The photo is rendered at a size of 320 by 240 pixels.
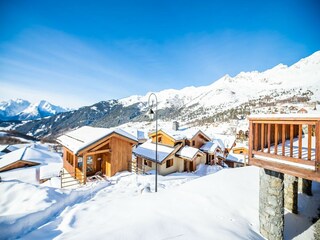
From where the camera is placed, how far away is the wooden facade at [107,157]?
46.3 ft

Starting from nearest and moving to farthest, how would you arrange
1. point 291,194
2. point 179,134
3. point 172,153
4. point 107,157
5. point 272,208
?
point 272,208
point 291,194
point 107,157
point 172,153
point 179,134

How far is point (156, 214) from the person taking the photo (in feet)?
17.1

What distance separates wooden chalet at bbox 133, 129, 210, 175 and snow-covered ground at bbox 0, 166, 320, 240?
14.0 m

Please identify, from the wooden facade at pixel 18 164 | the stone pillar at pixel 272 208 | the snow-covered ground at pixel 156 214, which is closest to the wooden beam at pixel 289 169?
the stone pillar at pixel 272 208

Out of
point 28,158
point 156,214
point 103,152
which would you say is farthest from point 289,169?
point 28,158

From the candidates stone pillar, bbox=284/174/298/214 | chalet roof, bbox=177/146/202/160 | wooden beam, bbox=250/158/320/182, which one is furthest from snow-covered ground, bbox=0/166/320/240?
chalet roof, bbox=177/146/202/160

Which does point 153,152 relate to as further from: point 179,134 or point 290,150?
point 290,150

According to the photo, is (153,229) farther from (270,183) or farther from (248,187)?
(248,187)

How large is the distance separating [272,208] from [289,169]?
65.5 inches

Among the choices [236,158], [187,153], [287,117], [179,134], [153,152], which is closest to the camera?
[287,117]

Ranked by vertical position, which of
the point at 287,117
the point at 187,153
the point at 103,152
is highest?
the point at 287,117

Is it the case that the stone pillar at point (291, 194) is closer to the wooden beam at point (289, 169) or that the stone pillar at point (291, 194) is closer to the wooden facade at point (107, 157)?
the wooden beam at point (289, 169)

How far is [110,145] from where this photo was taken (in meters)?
14.7

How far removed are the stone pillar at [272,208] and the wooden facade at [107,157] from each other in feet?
38.4
